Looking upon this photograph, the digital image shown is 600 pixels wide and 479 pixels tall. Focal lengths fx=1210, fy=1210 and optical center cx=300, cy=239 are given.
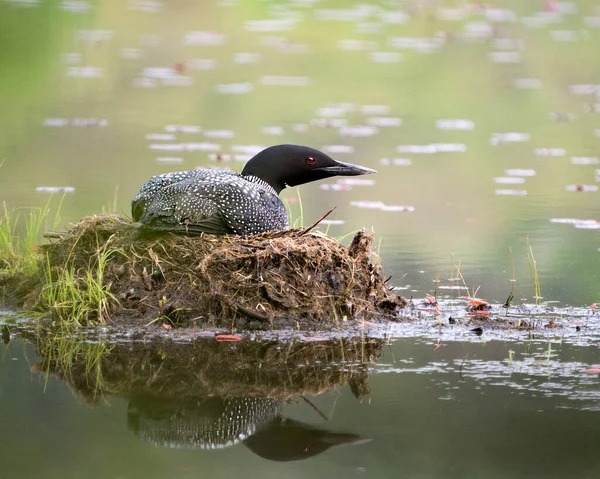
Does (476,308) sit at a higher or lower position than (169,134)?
lower

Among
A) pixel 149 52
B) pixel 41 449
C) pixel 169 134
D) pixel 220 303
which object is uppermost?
pixel 149 52

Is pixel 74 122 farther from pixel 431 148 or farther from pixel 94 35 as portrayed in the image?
pixel 94 35

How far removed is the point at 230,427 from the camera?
16.8 feet

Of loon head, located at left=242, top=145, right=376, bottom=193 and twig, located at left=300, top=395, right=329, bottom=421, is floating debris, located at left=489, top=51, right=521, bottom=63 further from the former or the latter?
twig, located at left=300, top=395, right=329, bottom=421

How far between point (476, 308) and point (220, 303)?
148 cm

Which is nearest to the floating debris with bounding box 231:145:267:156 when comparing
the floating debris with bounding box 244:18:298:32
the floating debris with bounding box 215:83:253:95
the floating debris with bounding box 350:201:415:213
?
the floating debris with bounding box 350:201:415:213

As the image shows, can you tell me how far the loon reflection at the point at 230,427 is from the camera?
495cm

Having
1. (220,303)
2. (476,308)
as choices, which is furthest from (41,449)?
(476,308)

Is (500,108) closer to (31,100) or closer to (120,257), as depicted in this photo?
(31,100)

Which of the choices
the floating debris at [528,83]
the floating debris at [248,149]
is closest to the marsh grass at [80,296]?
the floating debris at [248,149]

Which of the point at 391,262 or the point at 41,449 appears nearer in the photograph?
the point at 41,449

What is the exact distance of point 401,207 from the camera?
10094 millimetres

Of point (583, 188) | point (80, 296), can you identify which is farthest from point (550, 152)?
point (80, 296)

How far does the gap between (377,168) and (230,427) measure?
21.5 feet
